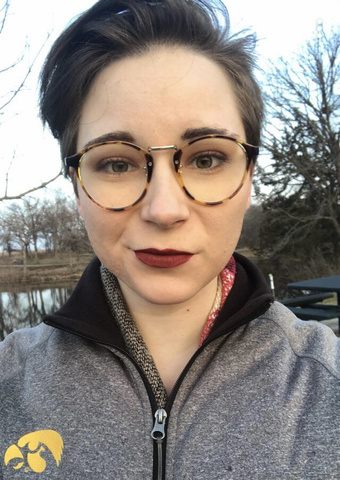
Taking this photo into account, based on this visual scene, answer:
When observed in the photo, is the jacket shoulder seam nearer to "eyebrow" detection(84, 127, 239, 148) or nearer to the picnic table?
"eyebrow" detection(84, 127, 239, 148)

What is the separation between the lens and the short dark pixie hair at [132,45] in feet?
3.36

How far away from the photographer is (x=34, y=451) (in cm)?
92

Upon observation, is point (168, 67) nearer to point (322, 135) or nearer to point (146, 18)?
point (146, 18)

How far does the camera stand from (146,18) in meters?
1.04

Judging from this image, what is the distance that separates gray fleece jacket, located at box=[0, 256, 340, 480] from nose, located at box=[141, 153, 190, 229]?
1.10ft

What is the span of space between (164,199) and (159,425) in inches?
21.0

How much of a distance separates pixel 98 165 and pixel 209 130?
293 mm

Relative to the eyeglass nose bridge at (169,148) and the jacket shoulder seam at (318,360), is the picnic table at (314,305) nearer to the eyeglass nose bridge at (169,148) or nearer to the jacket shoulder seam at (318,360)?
the jacket shoulder seam at (318,360)

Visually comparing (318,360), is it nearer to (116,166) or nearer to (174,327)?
(174,327)

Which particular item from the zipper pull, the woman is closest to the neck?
the woman

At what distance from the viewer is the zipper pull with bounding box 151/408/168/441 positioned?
0.91 meters

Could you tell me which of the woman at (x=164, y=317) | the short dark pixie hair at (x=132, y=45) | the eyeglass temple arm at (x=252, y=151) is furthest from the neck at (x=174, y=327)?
the short dark pixie hair at (x=132, y=45)

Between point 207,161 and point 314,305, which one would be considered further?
point 314,305

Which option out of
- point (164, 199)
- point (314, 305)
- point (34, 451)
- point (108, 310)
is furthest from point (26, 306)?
point (164, 199)
